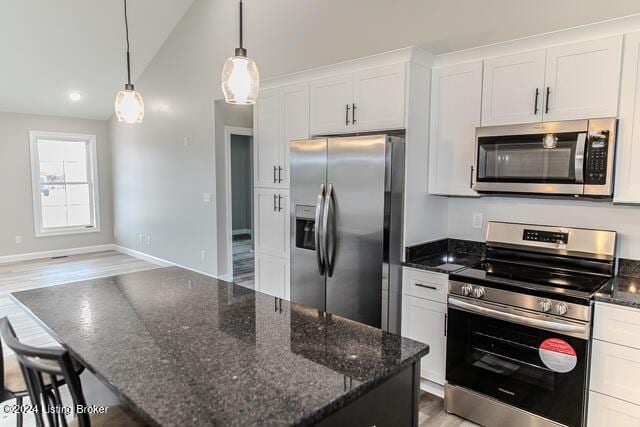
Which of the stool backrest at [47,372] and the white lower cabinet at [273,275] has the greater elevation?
the stool backrest at [47,372]

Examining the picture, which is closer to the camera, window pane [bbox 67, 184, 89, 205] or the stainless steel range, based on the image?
the stainless steel range

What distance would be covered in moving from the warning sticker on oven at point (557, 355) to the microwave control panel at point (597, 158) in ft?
3.07

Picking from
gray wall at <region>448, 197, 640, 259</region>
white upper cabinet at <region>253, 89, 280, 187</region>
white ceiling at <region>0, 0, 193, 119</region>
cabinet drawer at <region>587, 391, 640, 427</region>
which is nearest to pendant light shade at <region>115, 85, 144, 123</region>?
white upper cabinet at <region>253, 89, 280, 187</region>

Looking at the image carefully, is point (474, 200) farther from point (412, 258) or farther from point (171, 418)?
point (171, 418)

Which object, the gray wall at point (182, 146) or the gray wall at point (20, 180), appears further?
the gray wall at point (20, 180)

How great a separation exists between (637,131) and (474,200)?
113 cm

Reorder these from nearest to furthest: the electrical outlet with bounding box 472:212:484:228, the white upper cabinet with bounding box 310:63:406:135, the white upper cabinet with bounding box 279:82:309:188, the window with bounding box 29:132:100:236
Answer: the white upper cabinet with bounding box 310:63:406:135 → the electrical outlet with bounding box 472:212:484:228 → the white upper cabinet with bounding box 279:82:309:188 → the window with bounding box 29:132:100:236

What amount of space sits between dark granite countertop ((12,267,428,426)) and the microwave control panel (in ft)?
5.25

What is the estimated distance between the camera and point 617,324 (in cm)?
202

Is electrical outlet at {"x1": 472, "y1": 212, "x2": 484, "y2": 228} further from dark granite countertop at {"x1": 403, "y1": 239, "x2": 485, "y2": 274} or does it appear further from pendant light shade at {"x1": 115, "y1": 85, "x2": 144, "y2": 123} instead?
pendant light shade at {"x1": 115, "y1": 85, "x2": 144, "y2": 123}

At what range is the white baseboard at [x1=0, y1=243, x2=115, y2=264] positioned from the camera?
21.9 feet

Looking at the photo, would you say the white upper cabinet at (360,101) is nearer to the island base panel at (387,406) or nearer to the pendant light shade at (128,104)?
the pendant light shade at (128,104)

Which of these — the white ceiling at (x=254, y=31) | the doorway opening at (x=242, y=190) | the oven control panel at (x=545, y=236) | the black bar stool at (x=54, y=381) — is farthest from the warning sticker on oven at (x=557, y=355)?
the doorway opening at (x=242, y=190)

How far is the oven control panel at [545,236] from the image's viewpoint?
2.67 metres
